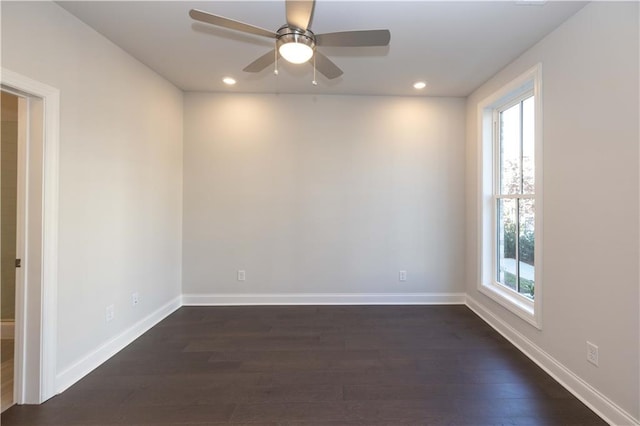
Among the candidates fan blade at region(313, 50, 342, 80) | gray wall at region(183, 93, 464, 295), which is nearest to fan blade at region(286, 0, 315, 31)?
fan blade at region(313, 50, 342, 80)

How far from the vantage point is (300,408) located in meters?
1.83

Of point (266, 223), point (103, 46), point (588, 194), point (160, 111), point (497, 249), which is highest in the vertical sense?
point (103, 46)

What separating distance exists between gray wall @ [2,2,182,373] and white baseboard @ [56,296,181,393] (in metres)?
0.05

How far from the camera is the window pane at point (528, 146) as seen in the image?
2.58 m

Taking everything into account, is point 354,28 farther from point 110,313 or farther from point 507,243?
point 110,313

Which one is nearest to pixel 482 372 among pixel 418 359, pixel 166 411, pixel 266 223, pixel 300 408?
pixel 418 359

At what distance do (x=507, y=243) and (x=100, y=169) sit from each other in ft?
13.0

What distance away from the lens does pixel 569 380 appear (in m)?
2.03

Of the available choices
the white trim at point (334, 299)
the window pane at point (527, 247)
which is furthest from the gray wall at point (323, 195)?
the window pane at point (527, 247)

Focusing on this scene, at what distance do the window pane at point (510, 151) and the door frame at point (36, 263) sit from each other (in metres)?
3.93

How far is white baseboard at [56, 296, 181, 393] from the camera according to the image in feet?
6.72

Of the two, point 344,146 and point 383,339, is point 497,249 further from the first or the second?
point 344,146

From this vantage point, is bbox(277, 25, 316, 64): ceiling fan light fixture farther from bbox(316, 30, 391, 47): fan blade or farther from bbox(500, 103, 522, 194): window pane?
bbox(500, 103, 522, 194): window pane

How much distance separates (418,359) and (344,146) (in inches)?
99.2
